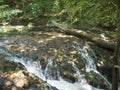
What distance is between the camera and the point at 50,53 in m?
9.06

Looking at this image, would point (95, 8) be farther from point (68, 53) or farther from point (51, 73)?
point (68, 53)

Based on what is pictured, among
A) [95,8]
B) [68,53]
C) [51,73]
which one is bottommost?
[51,73]

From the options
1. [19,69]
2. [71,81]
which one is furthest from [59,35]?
[19,69]

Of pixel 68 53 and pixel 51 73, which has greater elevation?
pixel 68 53

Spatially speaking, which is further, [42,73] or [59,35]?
[59,35]

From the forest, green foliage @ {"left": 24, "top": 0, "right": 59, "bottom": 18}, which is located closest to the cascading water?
the forest

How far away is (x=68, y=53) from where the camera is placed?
9312 mm

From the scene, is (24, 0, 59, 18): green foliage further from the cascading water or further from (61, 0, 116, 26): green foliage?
(61, 0, 116, 26): green foliage

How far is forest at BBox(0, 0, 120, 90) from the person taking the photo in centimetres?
639

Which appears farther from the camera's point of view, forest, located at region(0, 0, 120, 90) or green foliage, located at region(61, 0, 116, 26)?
forest, located at region(0, 0, 120, 90)

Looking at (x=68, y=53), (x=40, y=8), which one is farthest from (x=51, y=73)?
(x=40, y=8)

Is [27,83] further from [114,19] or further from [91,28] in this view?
[91,28]

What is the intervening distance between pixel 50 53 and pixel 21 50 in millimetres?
928

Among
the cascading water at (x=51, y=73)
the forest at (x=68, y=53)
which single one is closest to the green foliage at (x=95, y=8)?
the forest at (x=68, y=53)
